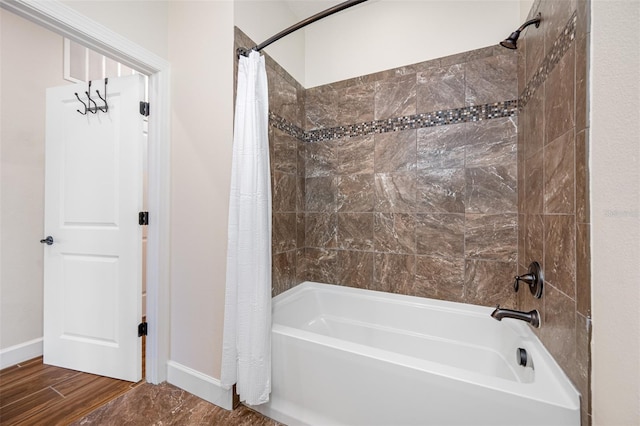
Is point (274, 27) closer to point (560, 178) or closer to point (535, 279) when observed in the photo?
point (560, 178)

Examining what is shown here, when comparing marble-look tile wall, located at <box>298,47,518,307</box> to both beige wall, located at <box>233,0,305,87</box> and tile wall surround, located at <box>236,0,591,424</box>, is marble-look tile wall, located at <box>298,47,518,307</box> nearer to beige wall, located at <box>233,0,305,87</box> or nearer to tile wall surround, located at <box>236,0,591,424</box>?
tile wall surround, located at <box>236,0,591,424</box>

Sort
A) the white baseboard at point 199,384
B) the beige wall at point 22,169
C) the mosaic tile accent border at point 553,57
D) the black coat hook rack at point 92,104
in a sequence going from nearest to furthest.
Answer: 1. the mosaic tile accent border at point 553,57
2. the white baseboard at point 199,384
3. the black coat hook rack at point 92,104
4. the beige wall at point 22,169

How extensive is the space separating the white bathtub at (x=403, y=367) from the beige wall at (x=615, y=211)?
255 millimetres

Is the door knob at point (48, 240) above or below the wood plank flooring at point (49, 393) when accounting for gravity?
above

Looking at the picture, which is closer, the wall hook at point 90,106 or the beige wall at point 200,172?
the beige wall at point 200,172

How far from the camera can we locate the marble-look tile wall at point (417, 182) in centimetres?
166

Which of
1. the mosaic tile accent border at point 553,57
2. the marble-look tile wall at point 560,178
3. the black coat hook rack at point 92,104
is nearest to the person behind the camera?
the marble-look tile wall at point 560,178

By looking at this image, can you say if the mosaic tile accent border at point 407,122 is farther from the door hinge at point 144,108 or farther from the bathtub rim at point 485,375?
the bathtub rim at point 485,375

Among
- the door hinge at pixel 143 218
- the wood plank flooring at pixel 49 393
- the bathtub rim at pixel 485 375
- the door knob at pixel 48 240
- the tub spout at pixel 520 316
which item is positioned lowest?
the wood plank flooring at pixel 49 393

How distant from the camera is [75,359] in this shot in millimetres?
1784

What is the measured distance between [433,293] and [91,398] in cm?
227

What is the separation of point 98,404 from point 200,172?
1477 millimetres

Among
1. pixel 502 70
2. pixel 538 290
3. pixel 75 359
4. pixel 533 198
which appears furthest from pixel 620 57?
pixel 75 359

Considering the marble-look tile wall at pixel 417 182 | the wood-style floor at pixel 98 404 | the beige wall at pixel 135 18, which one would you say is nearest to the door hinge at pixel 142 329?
the wood-style floor at pixel 98 404
